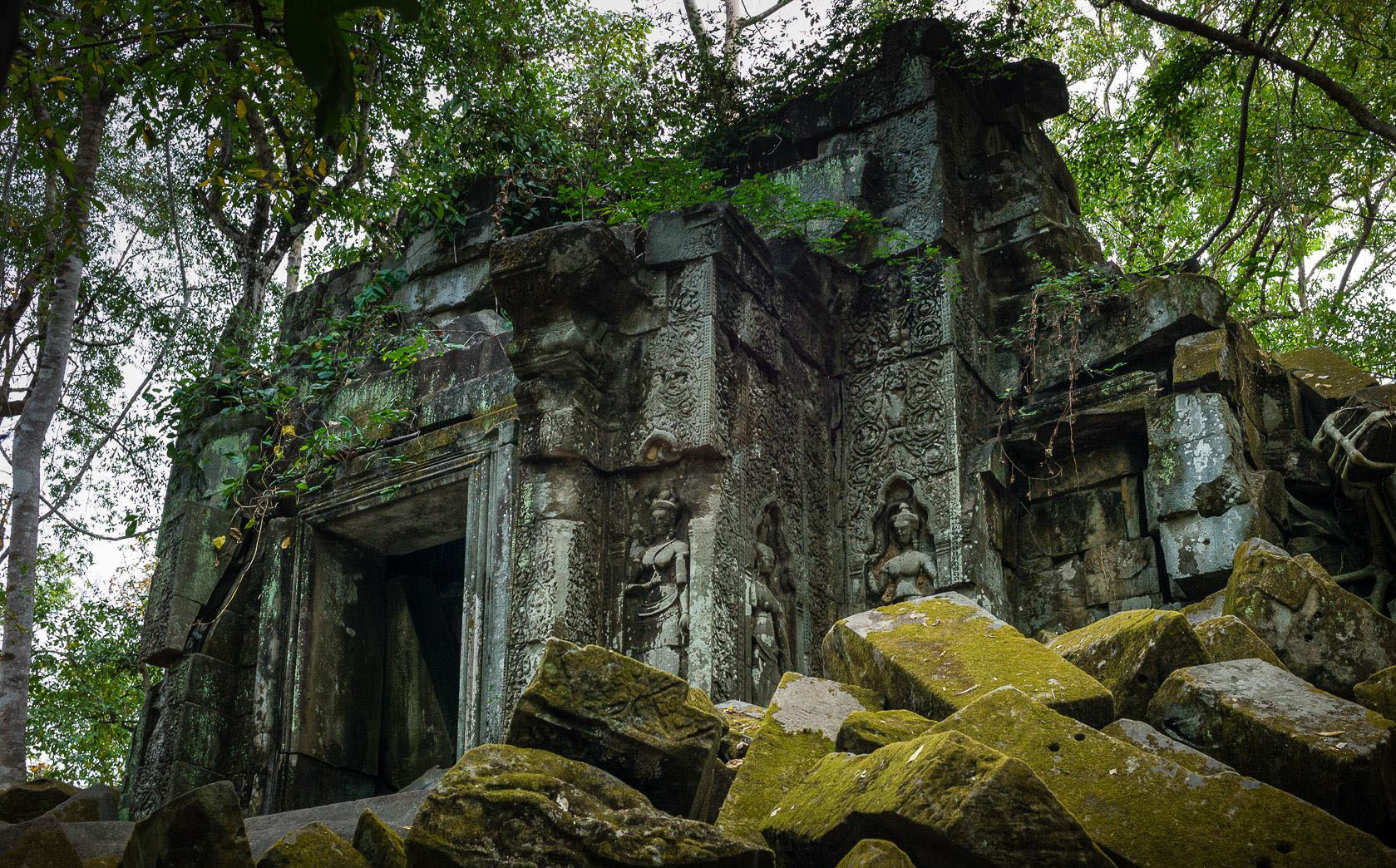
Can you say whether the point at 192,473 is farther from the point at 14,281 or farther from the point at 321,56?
the point at 321,56

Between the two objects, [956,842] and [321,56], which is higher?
[321,56]

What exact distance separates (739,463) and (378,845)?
382 cm

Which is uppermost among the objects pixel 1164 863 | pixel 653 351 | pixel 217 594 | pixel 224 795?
pixel 653 351

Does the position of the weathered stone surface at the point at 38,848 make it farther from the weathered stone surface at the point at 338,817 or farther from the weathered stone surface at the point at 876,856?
the weathered stone surface at the point at 876,856

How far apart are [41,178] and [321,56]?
12.6 m

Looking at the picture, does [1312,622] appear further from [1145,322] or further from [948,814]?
[1145,322]

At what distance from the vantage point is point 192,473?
945 cm

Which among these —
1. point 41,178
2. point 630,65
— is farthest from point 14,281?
point 630,65

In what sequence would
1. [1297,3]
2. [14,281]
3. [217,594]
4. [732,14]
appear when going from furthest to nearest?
[732,14], [14,281], [1297,3], [217,594]

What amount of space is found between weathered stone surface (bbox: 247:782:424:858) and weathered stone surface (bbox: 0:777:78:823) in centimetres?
82

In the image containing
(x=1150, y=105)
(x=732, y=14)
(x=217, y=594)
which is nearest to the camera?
(x=217, y=594)

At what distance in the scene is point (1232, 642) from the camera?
4.72 metres

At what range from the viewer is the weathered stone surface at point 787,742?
4.02m

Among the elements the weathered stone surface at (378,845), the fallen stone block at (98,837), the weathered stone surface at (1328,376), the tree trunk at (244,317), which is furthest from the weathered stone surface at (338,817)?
the weathered stone surface at (1328,376)
